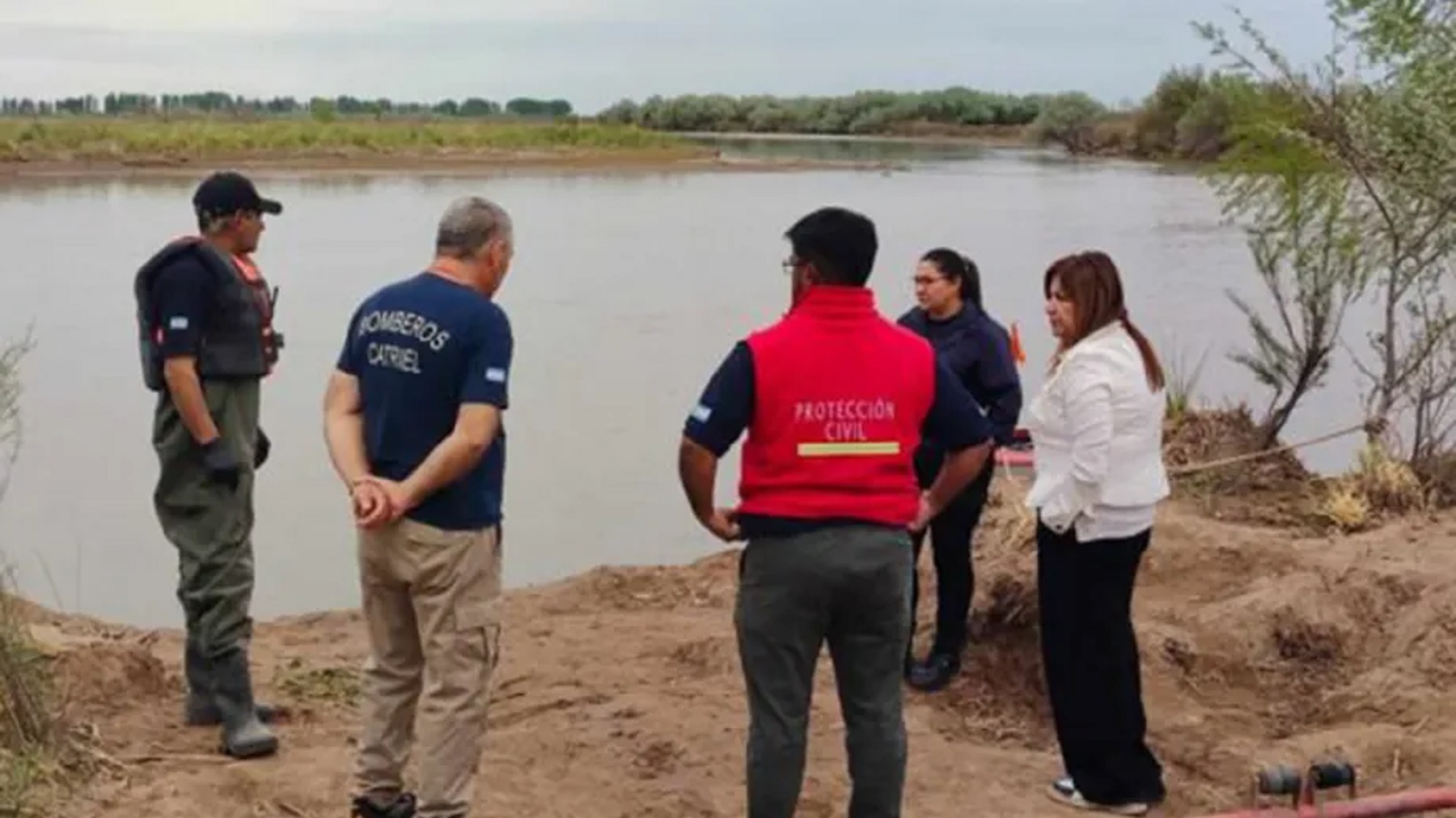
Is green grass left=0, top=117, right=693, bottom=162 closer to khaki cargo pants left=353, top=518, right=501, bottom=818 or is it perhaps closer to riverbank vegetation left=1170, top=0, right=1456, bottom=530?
riverbank vegetation left=1170, top=0, right=1456, bottom=530

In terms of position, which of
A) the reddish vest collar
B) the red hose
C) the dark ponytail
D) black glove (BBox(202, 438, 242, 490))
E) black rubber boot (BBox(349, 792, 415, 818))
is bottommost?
black rubber boot (BBox(349, 792, 415, 818))

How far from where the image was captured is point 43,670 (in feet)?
18.0

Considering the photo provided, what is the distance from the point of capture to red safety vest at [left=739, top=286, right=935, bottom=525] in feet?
→ 14.2

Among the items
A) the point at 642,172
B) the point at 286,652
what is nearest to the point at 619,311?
the point at 286,652

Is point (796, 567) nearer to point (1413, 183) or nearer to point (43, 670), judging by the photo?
point (43, 670)

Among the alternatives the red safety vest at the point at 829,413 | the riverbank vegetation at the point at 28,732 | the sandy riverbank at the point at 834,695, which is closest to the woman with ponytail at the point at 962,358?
the sandy riverbank at the point at 834,695

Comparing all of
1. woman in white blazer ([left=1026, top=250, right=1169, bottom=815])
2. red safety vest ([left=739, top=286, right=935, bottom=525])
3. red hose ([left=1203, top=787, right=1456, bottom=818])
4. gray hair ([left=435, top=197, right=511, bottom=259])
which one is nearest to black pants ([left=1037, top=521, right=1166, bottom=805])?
woman in white blazer ([left=1026, top=250, right=1169, bottom=815])

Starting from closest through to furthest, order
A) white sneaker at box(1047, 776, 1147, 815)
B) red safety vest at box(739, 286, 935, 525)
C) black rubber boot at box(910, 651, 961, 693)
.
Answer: red safety vest at box(739, 286, 935, 525) < white sneaker at box(1047, 776, 1147, 815) < black rubber boot at box(910, 651, 961, 693)

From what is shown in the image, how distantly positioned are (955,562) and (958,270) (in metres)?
1.01

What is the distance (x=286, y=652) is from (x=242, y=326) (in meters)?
2.21

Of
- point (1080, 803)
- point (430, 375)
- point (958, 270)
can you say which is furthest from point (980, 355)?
point (430, 375)

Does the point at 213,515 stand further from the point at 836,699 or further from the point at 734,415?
the point at 836,699

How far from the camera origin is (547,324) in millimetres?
18797

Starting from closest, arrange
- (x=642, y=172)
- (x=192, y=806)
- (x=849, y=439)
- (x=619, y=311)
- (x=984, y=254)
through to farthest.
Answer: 1. (x=849, y=439)
2. (x=192, y=806)
3. (x=619, y=311)
4. (x=984, y=254)
5. (x=642, y=172)
